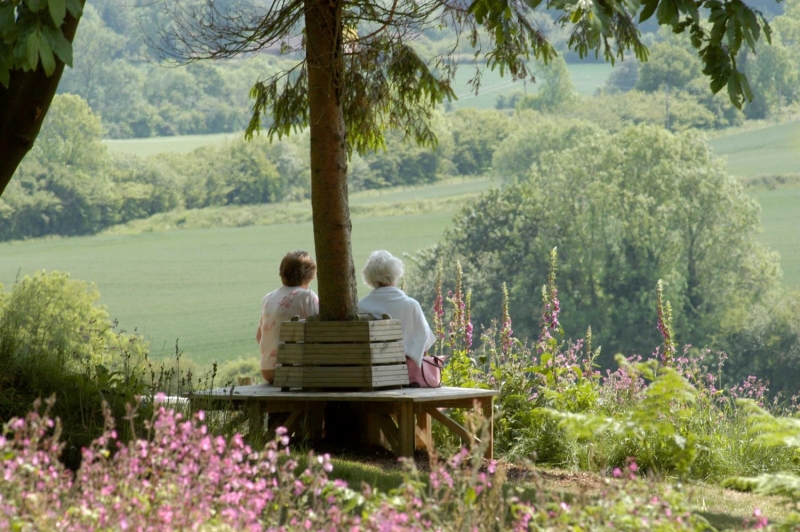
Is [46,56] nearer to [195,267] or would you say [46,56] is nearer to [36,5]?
[36,5]

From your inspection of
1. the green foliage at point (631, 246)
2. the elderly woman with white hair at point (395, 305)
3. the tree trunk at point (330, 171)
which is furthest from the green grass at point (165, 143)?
the tree trunk at point (330, 171)

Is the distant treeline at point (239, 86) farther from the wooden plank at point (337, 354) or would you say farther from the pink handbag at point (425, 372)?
the wooden plank at point (337, 354)

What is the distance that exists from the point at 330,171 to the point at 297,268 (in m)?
0.61

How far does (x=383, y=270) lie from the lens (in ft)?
16.0

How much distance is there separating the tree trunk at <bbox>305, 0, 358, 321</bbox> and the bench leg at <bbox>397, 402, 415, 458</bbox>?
511 mm

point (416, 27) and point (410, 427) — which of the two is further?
point (416, 27)

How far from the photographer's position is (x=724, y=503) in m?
4.27

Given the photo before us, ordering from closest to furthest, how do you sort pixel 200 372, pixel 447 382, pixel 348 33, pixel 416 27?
pixel 416 27 → pixel 348 33 → pixel 447 382 → pixel 200 372

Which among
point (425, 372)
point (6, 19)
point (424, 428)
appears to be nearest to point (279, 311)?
point (425, 372)

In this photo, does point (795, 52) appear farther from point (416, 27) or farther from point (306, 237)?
point (416, 27)

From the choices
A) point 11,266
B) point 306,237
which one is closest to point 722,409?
point 11,266

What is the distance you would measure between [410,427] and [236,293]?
42.6 meters

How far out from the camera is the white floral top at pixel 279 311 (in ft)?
15.9

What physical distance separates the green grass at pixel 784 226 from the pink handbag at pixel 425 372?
130 ft
